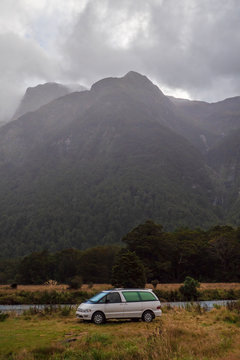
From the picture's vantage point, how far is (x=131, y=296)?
18469 mm

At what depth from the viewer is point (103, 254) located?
73.9 metres

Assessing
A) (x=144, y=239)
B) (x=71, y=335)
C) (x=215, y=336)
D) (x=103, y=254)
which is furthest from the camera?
(x=103, y=254)

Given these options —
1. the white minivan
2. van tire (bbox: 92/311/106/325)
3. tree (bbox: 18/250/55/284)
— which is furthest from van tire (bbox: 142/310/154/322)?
tree (bbox: 18/250/55/284)

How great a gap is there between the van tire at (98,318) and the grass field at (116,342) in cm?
30

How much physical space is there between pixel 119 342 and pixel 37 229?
448 ft

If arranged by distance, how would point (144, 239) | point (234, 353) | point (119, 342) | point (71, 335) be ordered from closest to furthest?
1. point (234, 353)
2. point (119, 342)
3. point (71, 335)
4. point (144, 239)

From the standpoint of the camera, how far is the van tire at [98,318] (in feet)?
58.4

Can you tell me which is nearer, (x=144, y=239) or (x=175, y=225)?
(x=144, y=239)

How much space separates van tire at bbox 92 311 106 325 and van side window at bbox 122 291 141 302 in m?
1.59

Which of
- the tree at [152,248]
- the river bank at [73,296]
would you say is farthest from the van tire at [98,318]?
the tree at [152,248]

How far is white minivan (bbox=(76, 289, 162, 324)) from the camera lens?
17.9m

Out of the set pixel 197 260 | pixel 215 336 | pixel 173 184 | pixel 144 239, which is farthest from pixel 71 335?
pixel 173 184

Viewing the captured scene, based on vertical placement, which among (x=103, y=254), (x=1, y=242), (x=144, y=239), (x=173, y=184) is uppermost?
(x=173, y=184)

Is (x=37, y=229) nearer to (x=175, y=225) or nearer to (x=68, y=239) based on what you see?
(x=68, y=239)
